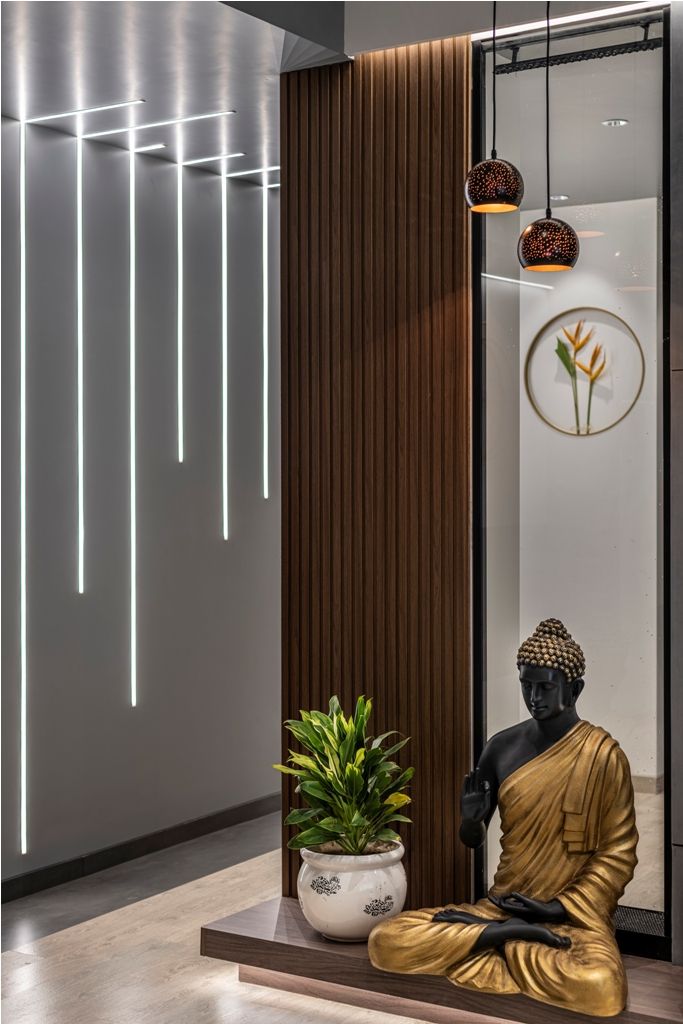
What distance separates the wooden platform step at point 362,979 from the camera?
335 cm

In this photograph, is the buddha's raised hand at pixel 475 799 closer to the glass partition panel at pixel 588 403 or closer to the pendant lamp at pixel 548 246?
the glass partition panel at pixel 588 403

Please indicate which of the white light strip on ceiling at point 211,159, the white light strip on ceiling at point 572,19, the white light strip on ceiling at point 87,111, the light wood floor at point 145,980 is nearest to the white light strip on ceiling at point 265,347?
the white light strip on ceiling at point 211,159

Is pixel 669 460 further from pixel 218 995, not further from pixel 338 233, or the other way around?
pixel 218 995

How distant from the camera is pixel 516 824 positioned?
3607 millimetres

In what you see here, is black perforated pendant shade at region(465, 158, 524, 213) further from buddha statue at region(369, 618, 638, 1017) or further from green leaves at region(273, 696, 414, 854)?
green leaves at region(273, 696, 414, 854)

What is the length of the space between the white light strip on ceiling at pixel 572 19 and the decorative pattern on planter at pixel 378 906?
8.86ft

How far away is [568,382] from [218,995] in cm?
222

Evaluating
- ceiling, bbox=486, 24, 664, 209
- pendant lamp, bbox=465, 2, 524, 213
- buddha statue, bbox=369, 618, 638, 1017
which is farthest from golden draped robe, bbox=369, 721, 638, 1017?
ceiling, bbox=486, 24, 664, 209

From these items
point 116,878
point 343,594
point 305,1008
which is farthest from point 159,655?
point 305,1008

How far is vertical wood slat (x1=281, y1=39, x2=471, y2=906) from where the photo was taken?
398cm

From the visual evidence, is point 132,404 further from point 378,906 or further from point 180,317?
point 378,906

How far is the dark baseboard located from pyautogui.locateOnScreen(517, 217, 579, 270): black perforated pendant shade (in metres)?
3.18

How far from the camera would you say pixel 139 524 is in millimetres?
5520

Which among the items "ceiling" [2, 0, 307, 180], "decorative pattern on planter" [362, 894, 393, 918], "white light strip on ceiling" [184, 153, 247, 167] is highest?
"white light strip on ceiling" [184, 153, 247, 167]
